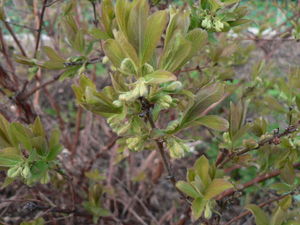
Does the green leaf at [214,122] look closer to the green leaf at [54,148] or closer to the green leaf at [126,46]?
the green leaf at [126,46]

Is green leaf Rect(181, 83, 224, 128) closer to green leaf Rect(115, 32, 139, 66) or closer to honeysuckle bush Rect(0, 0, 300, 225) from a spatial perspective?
honeysuckle bush Rect(0, 0, 300, 225)

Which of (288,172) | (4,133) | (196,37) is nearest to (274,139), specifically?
(288,172)

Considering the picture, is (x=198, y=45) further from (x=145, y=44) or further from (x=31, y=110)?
(x=31, y=110)

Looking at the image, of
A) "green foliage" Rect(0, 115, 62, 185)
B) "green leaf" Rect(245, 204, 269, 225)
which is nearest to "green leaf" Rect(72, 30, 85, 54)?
"green foliage" Rect(0, 115, 62, 185)

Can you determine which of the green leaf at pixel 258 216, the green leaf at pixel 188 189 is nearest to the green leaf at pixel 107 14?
the green leaf at pixel 188 189

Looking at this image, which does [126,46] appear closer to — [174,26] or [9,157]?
[174,26]

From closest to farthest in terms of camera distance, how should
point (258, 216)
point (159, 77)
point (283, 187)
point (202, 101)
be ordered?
1. point (159, 77)
2. point (202, 101)
3. point (258, 216)
4. point (283, 187)

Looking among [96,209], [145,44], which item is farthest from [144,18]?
[96,209]
